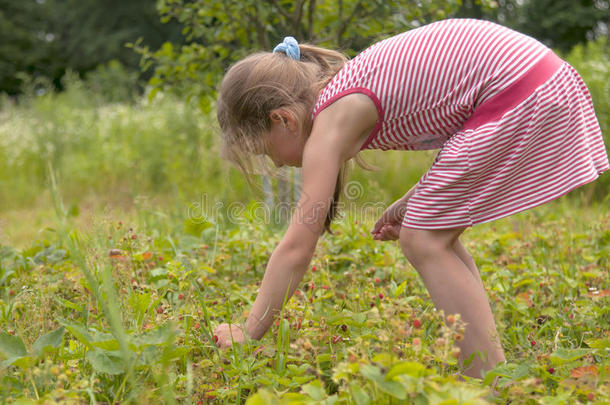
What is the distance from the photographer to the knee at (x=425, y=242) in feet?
5.03

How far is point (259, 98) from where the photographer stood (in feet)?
5.74

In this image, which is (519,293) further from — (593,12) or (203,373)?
(593,12)

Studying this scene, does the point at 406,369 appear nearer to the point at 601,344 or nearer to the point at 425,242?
the point at 425,242

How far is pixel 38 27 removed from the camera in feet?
90.2

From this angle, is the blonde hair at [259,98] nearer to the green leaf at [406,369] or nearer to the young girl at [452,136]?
the young girl at [452,136]

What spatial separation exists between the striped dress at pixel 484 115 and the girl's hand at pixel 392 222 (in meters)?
0.35

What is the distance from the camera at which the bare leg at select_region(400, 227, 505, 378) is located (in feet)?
4.92

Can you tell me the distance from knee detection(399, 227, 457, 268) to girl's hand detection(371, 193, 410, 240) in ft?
1.15

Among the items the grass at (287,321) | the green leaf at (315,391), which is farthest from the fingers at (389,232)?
the green leaf at (315,391)

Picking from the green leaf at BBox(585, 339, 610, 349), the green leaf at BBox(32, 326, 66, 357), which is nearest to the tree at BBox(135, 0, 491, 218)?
the green leaf at BBox(32, 326, 66, 357)

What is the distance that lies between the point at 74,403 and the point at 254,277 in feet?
4.57

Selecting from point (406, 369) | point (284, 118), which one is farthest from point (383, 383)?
point (284, 118)

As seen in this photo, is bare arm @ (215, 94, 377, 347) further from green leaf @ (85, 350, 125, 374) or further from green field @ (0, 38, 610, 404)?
green leaf @ (85, 350, 125, 374)

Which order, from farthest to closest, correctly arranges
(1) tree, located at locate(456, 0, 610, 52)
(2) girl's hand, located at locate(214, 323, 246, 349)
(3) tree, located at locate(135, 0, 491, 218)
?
(1) tree, located at locate(456, 0, 610, 52) < (3) tree, located at locate(135, 0, 491, 218) < (2) girl's hand, located at locate(214, 323, 246, 349)
